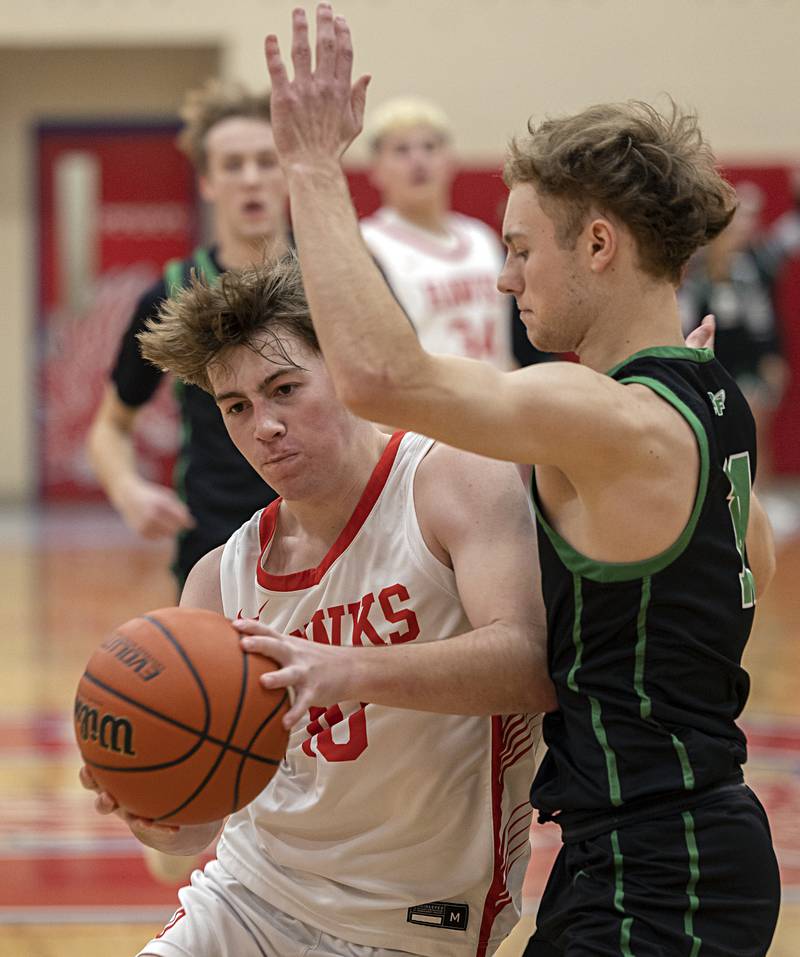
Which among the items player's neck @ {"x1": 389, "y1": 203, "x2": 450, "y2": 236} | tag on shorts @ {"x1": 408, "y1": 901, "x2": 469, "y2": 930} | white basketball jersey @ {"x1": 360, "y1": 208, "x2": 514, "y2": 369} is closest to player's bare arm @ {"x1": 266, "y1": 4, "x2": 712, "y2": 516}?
tag on shorts @ {"x1": 408, "y1": 901, "x2": 469, "y2": 930}

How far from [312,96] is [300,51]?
0.07 meters

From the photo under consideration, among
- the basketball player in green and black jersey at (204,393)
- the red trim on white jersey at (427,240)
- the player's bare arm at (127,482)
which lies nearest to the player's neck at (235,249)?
the basketball player in green and black jersey at (204,393)

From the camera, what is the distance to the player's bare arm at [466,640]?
7.88 ft

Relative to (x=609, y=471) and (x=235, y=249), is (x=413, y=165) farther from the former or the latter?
(x=609, y=471)

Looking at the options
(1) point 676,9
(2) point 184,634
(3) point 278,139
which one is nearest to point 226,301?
(3) point 278,139

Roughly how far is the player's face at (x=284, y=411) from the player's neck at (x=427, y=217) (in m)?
3.85

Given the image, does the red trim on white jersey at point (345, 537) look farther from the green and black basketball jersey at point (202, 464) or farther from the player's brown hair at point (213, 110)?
the player's brown hair at point (213, 110)

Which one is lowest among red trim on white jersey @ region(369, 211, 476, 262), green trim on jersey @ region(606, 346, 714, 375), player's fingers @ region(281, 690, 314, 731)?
player's fingers @ region(281, 690, 314, 731)

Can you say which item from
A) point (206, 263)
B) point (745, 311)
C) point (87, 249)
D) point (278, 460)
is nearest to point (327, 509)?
point (278, 460)

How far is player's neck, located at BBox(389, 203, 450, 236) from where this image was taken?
654cm

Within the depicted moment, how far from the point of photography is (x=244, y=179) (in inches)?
197

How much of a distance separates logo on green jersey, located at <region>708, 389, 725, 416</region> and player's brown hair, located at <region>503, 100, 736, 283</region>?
204 millimetres

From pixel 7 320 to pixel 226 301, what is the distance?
13.2 meters

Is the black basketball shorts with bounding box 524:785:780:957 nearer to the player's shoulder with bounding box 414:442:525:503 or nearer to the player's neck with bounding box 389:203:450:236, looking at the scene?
the player's shoulder with bounding box 414:442:525:503
